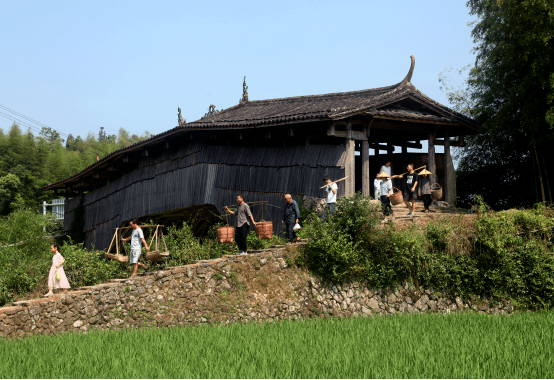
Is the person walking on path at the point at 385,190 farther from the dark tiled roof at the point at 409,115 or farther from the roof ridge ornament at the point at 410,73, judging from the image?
the roof ridge ornament at the point at 410,73

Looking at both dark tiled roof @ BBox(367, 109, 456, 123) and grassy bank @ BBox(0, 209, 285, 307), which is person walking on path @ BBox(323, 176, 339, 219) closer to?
grassy bank @ BBox(0, 209, 285, 307)

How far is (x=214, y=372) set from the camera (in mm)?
6379

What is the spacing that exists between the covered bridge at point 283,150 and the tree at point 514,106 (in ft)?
4.79

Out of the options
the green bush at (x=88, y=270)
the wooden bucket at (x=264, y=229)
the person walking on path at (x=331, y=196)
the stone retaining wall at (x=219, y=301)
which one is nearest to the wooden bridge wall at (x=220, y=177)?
the person walking on path at (x=331, y=196)

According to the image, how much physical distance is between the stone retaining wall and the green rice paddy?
1.34 m

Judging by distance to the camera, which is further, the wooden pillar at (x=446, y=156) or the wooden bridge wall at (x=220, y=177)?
the wooden pillar at (x=446, y=156)

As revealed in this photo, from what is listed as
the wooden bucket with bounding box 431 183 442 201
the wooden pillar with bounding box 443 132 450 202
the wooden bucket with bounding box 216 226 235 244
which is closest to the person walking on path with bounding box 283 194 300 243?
the wooden bucket with bounding box 216 226 235 244

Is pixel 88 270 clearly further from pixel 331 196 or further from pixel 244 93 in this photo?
pixel 244 93

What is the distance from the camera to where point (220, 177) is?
16594mm

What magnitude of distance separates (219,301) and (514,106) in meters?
9.94

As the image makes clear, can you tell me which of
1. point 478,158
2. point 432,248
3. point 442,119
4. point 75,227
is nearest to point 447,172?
point 442,119

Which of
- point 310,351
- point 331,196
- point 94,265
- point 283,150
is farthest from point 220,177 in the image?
point 310,351

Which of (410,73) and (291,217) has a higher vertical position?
(410,73)

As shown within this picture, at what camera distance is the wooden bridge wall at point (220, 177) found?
14.8 m
